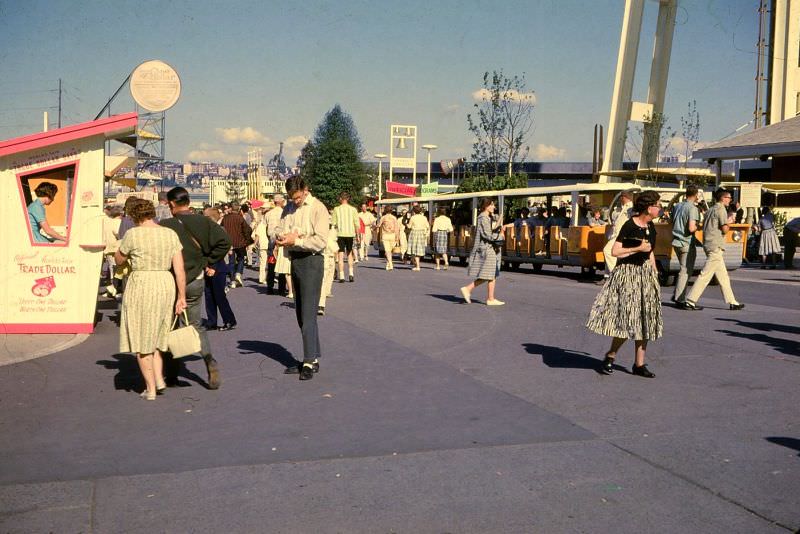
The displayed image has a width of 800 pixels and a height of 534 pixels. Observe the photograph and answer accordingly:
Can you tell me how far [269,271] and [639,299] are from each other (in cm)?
992

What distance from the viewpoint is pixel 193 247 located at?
793 centimetres

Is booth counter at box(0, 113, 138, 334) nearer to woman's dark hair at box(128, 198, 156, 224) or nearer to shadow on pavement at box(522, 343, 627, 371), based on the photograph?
woman's dark hair at box(128, 198, 156, 224)

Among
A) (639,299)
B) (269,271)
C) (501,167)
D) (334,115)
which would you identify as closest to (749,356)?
(639,299)

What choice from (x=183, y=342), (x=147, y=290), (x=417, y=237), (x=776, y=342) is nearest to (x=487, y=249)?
(x=776, y=342)

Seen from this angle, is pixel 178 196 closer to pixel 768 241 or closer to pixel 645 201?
pixel 645 201

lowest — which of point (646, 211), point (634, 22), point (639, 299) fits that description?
point (639, 299)

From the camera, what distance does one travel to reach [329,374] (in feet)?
26.3

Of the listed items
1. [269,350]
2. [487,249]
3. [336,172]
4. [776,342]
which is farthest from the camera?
[336,172]

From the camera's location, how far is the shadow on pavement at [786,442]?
18.0ft

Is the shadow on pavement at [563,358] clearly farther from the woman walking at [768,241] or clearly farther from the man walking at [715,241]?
the woman walking at [768,241]

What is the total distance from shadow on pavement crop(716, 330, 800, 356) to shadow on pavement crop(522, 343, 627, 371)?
7.08ft

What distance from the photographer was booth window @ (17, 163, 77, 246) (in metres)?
10.5

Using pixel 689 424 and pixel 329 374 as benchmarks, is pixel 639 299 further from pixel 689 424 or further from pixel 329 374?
pixel 329 374

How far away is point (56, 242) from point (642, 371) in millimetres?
7006
